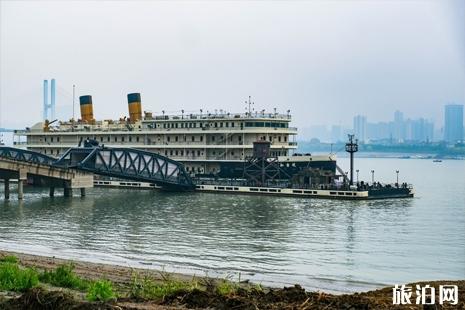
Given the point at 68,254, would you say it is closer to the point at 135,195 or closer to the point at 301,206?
the point at 301,206

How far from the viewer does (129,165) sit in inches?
2530

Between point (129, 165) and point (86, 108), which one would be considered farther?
point (86, 108)

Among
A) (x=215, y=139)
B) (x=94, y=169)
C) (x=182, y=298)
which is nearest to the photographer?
(x=182, y=298)

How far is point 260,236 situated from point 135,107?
49.0 metres

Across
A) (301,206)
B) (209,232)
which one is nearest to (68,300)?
(209,232)

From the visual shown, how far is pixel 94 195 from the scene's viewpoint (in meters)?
64.5

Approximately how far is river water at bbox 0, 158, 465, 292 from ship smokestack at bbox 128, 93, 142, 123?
25.3 meters

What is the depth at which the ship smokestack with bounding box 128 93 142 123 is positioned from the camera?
3251 inches

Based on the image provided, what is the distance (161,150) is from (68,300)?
61454 millimetres

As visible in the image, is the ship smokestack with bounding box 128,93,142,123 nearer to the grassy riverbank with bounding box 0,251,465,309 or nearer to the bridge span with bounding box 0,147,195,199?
the bridge span with bounding box 0,147,195,199

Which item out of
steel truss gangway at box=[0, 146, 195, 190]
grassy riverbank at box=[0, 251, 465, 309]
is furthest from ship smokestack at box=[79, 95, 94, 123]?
grassy riverbank at box=[0, 251, 465, 309]

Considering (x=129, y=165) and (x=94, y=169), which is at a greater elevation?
(x=129, y=165)

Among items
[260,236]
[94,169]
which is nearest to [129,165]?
[94,169]

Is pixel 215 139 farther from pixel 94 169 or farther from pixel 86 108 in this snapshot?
pixel 86 108
